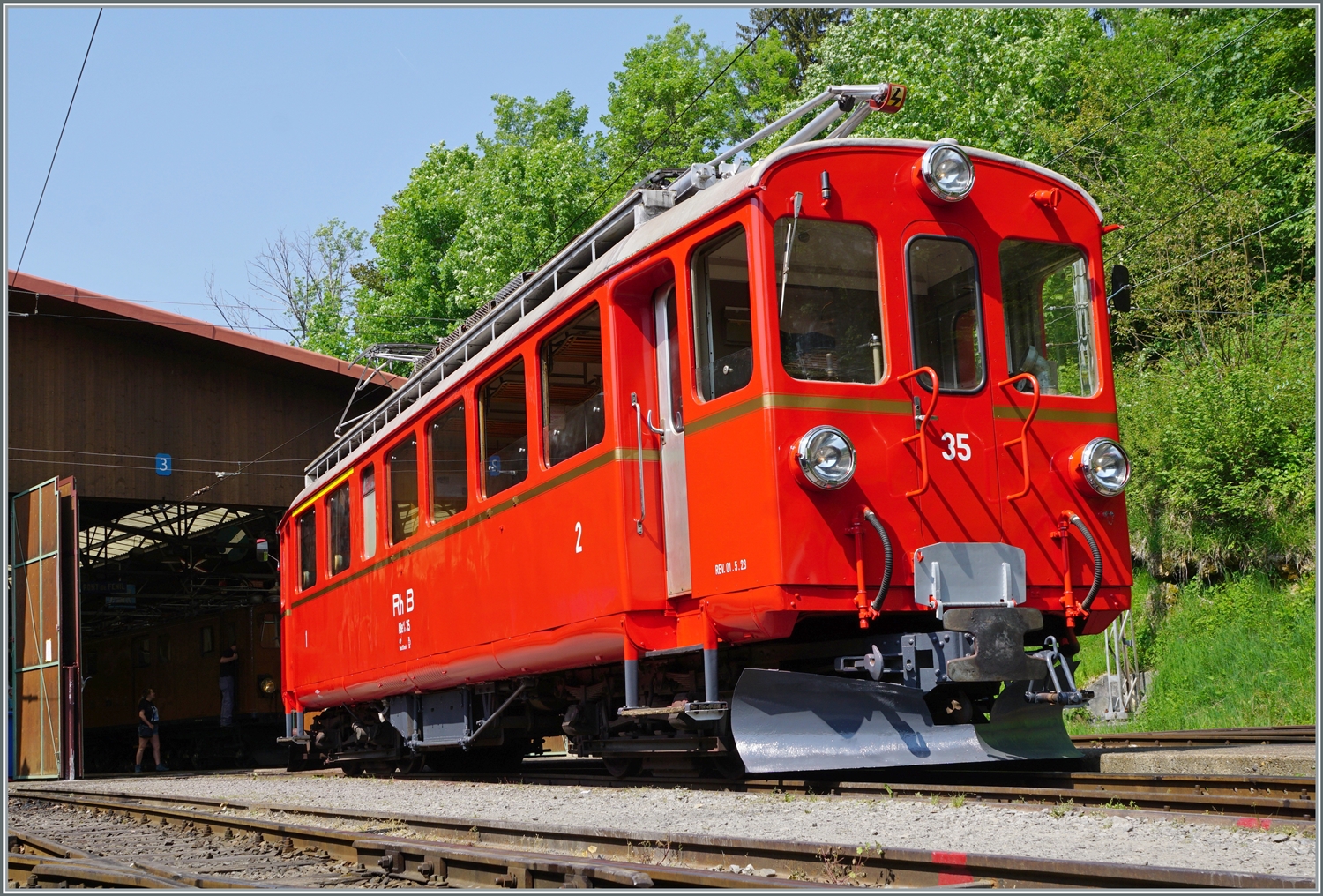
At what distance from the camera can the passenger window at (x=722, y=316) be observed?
7.12m

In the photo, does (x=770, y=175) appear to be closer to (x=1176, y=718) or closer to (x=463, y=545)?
(x=463, y=545)

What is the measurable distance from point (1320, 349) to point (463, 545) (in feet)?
21.8

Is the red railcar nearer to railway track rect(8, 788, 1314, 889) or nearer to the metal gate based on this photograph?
railway track rect(8, 788, 1314, 889)

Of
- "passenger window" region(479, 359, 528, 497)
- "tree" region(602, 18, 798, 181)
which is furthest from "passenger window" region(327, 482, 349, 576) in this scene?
"tree" region(602, 18, 798, 181)

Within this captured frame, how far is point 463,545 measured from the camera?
9805 millimetres

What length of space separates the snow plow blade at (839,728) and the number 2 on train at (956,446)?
1303 millimetres

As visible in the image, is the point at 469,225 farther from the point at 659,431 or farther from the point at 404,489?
the point at 659,431

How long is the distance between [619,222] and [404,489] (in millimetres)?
3882

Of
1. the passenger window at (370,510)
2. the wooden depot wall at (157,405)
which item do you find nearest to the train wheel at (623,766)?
the passenger window at (370,510)

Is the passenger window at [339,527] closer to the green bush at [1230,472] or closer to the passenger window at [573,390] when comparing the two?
the passenger window at [573,390]

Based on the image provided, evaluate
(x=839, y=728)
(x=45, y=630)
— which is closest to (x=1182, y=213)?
(x=839, y=728)

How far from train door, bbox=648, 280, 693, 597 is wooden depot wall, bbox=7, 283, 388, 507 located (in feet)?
46.2

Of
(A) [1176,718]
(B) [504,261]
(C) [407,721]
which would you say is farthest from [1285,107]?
(C) [407,721]

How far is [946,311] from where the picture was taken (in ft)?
24.4
